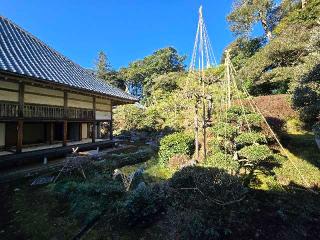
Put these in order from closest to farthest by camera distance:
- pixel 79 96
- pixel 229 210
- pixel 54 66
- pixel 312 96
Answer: pixel 229 210 < pixel 312 96 < pixel 54 66 < pixel 79 96

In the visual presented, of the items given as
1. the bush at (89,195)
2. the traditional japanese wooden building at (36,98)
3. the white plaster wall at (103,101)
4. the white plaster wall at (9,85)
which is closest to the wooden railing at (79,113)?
the traditional japanese wooden building at (36,98)

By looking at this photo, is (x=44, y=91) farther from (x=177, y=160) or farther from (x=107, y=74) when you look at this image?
(x=107, y=74)

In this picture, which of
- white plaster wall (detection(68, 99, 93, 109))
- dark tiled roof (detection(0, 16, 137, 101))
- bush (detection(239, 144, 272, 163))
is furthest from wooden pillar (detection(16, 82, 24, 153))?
bush (detection(239, 144, 272, 163))

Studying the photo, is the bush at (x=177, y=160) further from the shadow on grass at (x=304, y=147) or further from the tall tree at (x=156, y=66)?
the tall tree at (x=156, y=66)

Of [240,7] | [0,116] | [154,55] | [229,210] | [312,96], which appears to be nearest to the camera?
[229,210]

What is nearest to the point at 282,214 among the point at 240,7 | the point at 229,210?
the point at 229,210

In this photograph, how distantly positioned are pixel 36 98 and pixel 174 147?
718 cm

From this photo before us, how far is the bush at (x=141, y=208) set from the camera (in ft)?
16.8

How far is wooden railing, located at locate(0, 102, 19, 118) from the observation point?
386 inches

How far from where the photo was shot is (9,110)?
33.1ft

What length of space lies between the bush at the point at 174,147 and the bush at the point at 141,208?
4.86 meters

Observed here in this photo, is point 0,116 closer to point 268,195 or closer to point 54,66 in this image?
point 54,66

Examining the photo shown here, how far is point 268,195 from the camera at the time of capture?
250 inches

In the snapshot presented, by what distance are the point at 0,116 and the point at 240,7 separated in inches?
1137
